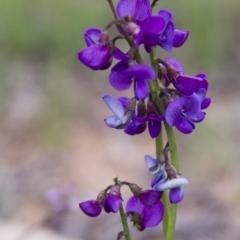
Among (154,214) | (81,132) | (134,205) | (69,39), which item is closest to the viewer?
(154,214)

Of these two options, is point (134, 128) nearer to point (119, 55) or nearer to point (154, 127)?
point (154, 127)

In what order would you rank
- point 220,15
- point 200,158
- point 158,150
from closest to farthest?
point 158,150, point 200,158, point 220,15

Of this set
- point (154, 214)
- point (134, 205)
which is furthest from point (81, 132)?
point (154, 214)

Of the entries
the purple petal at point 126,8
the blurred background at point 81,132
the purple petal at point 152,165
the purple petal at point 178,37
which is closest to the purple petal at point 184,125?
the purple petal at point 152,165

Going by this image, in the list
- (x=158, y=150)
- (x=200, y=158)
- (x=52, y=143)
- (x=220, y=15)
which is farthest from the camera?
(x=220, y=15)

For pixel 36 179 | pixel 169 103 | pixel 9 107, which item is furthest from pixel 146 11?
pixel 9 107

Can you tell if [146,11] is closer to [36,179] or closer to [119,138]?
[36,179]

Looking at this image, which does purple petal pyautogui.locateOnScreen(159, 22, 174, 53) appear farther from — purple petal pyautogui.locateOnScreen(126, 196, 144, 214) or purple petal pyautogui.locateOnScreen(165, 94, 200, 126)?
purple petal pyautogui.locateOnScreen(126, 196, 144, 214)

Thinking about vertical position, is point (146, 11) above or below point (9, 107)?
below
